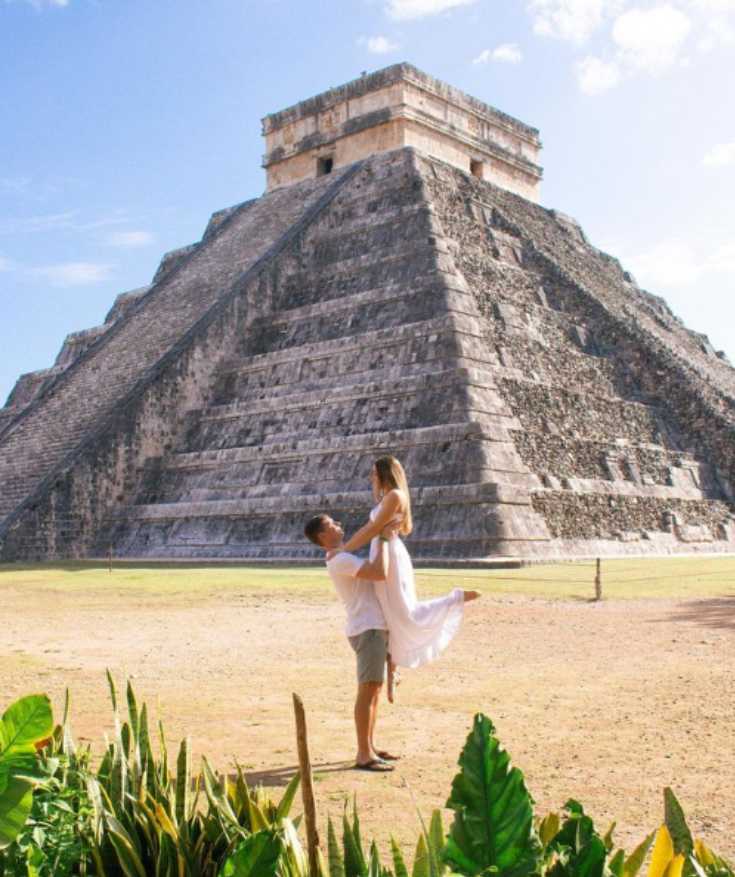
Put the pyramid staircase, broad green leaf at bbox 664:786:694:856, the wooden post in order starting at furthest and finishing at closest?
the pyramid staircase, the wooden post, broad green leaf at bbox 664:786:694:856

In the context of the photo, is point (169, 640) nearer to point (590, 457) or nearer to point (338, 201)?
point (590, 457)

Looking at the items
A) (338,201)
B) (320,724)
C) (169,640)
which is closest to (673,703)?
(320,724)

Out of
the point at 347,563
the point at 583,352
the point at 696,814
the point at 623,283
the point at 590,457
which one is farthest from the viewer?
the point at 623,283

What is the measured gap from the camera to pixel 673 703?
543 cm

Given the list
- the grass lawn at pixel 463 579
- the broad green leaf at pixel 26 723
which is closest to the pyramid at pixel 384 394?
the grass lawn at pixel 463 579

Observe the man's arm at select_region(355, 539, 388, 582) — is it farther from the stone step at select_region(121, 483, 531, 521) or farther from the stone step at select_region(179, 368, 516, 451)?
the stone step at select_region(179, 368, 516, 451)

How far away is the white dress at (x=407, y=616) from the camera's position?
462cm

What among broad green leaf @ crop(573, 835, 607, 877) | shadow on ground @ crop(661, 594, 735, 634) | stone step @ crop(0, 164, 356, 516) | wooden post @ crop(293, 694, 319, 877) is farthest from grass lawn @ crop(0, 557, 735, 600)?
broad green leaf @ crop(573, 835, 607, 877)

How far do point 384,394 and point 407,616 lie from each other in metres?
13.0

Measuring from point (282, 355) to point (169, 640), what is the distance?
1228 cm

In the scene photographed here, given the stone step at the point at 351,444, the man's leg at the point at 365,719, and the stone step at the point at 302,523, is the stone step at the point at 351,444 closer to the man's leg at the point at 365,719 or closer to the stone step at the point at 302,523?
the stone step at the point at 302,523

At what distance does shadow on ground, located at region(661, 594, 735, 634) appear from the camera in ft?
27.9

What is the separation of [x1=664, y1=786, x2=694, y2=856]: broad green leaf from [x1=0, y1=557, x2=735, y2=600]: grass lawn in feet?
29.9

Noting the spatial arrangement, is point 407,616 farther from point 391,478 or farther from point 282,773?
point 282,773
